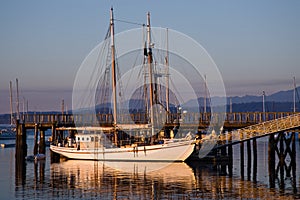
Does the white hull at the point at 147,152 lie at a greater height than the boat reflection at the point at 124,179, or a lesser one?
greater

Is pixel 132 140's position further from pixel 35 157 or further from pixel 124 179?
pixel 124 179

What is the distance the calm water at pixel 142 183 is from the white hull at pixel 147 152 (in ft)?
5.52

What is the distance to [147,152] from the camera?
77188 millimetres

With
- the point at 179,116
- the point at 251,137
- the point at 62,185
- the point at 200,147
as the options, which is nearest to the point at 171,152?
the point at 200,147

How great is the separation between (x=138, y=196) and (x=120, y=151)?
3143cm

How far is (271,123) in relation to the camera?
68.5 metres

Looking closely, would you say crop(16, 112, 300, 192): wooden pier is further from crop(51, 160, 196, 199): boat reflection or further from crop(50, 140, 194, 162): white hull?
crop(51, 160, 196, 199): boat reflection

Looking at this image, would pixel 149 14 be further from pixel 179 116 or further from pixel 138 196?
pixel 138 196

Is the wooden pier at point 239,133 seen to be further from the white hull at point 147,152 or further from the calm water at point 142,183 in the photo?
the white hull at point 147,152

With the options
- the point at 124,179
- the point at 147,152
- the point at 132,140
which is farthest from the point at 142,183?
the point at 132,140

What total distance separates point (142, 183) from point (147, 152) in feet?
68.8

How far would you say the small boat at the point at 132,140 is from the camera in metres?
76.1

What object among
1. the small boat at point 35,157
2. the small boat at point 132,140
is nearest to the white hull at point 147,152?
the small boat at point 132,140

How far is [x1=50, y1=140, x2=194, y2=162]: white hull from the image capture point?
75.0 m
